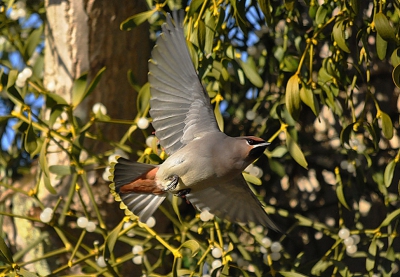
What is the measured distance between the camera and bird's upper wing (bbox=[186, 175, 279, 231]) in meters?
1.58

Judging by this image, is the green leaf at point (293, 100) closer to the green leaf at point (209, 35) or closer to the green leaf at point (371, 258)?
the green leaf at point (209, 35)

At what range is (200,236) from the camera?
5.91 ft

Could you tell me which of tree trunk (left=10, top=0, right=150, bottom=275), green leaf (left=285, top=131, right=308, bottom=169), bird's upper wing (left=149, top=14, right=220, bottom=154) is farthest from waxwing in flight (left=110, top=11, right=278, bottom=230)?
tree trunk (left=10, top=0, right=150, bottom=275)

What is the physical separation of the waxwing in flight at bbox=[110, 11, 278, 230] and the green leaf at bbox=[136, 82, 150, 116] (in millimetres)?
131

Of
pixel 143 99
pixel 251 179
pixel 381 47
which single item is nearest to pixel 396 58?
pixel 381 47

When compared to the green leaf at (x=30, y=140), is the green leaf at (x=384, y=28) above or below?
above

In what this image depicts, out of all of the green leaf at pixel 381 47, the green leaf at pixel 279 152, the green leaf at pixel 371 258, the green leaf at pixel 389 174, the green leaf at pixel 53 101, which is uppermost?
the green leaf at pixel 381 47

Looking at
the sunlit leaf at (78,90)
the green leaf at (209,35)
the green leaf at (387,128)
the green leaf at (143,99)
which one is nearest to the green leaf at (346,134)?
the green leaf at (387,128)

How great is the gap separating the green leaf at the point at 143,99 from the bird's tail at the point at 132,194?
6.2 inches

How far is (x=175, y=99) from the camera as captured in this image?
1.50 meters

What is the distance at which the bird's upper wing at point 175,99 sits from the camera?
1469mm

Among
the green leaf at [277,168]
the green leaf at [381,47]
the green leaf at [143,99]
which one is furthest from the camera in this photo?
the green leaf at [277,168]

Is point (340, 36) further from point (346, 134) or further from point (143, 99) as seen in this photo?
point (143, 99)

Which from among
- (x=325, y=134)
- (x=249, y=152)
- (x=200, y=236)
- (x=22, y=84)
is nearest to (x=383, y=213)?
(x=325, y=134)
